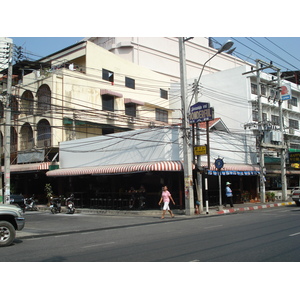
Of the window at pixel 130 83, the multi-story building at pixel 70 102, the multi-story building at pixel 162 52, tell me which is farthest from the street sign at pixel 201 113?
the multi-story building at pixel 162 52

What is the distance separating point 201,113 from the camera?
2014 centimetres

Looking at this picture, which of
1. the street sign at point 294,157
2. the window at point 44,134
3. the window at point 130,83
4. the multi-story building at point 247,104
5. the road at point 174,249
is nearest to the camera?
the road at point 174,249

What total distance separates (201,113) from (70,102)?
12710 mm

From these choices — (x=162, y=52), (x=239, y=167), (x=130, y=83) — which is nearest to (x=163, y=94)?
(x=130, y=83)

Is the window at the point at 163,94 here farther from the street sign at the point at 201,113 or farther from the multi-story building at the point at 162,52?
the street sign at the point at 201,113

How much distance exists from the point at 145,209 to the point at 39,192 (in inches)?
625

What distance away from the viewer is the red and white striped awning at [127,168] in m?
20.4

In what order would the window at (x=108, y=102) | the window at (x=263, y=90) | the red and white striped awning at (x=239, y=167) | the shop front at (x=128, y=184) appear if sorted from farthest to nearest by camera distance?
the window at (x=263, y=90), the window at (x=108, y=102), the red and white striped awning at (x=239, y=167), the shop front at (x=128, y=184)

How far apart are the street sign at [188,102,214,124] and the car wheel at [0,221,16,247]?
1289cm

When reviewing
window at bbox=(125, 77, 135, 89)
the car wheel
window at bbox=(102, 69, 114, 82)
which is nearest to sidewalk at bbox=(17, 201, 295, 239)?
the car wheel

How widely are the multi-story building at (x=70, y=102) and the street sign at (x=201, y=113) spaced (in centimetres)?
760

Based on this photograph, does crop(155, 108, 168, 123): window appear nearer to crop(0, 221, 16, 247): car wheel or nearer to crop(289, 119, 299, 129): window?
crop(289, 119, 299, 129): window

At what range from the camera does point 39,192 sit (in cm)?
3422

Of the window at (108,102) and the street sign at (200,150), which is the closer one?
the street sign at (200,150)
